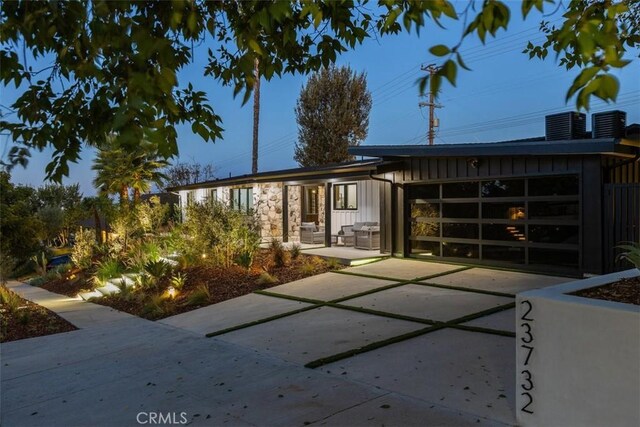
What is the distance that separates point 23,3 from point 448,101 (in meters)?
30.9

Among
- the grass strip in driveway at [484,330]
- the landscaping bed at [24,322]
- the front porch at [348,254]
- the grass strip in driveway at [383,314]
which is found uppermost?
the front porch at [348,254]

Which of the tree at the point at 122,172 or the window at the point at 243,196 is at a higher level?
the tree at the point at 122,172

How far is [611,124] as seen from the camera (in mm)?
9578

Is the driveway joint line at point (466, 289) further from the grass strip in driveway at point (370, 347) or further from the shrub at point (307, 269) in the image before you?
the shrub at point (307, 269)

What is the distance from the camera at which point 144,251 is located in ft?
41.0

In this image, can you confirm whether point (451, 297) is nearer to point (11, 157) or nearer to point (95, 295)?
point (11, 157)

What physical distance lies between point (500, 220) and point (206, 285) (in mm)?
6464

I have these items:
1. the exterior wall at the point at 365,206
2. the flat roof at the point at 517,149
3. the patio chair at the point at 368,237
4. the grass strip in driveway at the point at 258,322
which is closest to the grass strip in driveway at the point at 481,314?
the grass strip in driveway at the point at 258,322

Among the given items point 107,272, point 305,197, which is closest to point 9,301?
point 107,272

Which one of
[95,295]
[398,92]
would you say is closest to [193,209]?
[95,295]

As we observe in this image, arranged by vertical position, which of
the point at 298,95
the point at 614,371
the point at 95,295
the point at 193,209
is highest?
the point at 298,95

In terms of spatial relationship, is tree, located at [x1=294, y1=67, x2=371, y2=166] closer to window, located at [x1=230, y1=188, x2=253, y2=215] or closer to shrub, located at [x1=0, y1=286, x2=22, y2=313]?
window, located at [x1=230, y1=188, x2=253, y2=215]

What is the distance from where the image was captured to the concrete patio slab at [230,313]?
7.48 m

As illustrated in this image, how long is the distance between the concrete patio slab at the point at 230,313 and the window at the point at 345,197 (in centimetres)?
751
